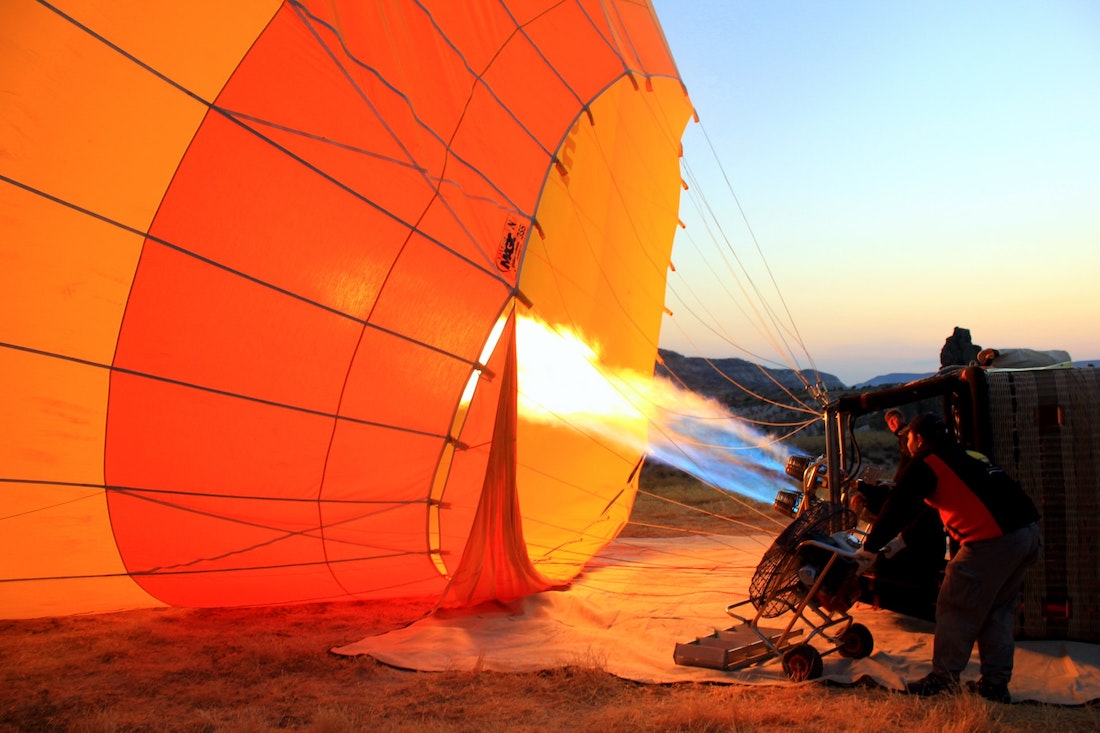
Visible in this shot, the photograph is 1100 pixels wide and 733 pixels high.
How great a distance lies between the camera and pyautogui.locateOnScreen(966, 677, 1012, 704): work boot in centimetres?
345

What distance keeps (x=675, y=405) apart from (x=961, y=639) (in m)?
5.09

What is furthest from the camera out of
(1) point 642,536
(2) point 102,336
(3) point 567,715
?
(1) point 642,536

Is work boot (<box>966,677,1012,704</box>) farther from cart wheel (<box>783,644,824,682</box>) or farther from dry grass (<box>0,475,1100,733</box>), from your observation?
cart wheel (<box>783,644,824,682</box>)

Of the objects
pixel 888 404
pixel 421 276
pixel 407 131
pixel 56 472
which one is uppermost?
pixel 407 131

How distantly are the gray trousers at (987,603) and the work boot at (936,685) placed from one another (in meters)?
0.02

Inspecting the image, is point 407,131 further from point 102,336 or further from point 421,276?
point 102,336

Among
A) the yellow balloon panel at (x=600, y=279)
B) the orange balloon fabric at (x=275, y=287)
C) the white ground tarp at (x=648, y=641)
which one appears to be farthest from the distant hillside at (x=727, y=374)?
the orange balloon fabric at (x=275, y=287)

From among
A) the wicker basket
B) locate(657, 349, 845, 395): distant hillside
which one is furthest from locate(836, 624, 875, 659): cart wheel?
locate(657, 349, 845, 395): distant hillside

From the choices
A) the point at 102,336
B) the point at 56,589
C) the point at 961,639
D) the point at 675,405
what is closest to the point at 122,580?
the point at 56,589

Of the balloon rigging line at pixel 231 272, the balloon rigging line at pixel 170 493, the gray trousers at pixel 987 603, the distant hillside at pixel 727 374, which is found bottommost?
the gray trousers at pixel 987 603

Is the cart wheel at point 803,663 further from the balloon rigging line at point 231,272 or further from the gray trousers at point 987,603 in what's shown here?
the balloon rigging line at point 231,272

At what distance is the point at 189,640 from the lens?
474 cm

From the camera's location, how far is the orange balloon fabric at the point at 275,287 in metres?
3.67

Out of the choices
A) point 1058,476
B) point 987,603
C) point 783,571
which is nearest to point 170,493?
point 783,571
